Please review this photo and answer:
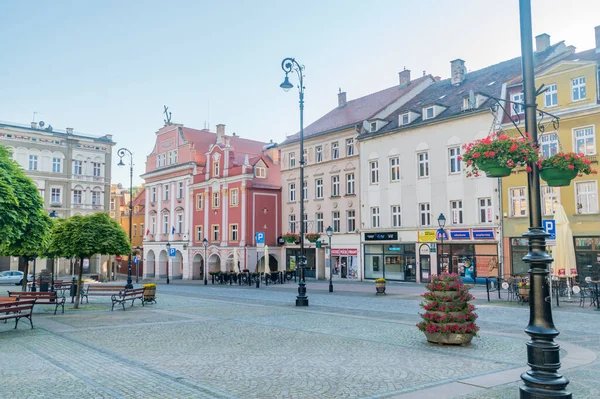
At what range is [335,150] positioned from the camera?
4469 centimetres

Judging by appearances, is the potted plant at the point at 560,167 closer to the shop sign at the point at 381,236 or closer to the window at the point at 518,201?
the window at the point at 518,201

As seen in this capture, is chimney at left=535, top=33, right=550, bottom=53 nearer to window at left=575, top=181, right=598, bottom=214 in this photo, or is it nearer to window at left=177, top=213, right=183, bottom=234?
window at left=575, top=181, right=598, bottom=214

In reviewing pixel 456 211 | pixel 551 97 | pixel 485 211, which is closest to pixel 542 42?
pixel 551 97

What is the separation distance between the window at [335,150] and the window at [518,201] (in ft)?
53.0

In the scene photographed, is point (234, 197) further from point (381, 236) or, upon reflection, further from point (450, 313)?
point (450, 313)

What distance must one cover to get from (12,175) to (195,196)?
41.9 m

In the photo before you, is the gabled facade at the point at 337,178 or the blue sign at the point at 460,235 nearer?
the blue sign at the point at 460,235

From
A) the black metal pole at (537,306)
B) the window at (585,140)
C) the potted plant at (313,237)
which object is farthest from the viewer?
the potted plant at (313,237)

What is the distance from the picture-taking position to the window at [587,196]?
1123 inches

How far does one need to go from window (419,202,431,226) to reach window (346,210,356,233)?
22.5ft

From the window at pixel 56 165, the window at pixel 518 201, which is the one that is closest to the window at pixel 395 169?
the window at pixel 518 201

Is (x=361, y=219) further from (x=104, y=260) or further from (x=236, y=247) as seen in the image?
(x=104, y=260)

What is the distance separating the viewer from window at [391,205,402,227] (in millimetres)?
38969

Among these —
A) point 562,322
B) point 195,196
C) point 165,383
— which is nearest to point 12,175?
point 165,383
